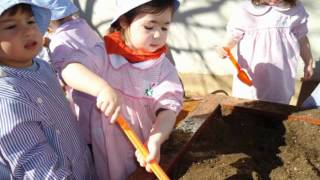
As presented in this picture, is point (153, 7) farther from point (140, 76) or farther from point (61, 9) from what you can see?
point (61, 9)

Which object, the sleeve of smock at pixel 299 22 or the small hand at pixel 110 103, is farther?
the sleeve of smock at pixel 299 22

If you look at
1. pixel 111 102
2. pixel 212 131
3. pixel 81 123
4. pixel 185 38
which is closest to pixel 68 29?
pixel 81 123

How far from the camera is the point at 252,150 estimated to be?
162 cm

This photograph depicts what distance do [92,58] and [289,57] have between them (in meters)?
1.27

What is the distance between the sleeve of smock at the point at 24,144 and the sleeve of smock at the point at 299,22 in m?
1.52

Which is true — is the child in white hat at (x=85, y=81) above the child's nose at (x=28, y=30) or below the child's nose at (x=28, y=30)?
below

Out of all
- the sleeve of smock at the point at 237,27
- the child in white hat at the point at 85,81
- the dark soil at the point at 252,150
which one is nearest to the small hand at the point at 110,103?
the child in white hat at the point at 85,81

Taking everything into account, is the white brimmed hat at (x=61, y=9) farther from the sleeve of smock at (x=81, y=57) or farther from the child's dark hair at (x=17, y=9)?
the child's dark hair at (x=17, y=9)

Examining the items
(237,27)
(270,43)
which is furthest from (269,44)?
(237,27)

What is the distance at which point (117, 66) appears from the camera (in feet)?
4.71

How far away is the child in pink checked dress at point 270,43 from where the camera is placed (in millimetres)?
2193

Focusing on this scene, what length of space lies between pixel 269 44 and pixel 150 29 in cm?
107

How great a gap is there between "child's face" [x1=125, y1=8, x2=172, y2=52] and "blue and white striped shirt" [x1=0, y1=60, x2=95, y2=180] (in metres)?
0.31

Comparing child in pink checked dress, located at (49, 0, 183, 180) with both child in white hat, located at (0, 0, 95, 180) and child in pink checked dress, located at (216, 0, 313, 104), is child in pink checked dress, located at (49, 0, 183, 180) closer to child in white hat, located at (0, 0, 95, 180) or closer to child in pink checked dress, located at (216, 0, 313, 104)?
child in white hat, located at (0, 0, 95, 180)
